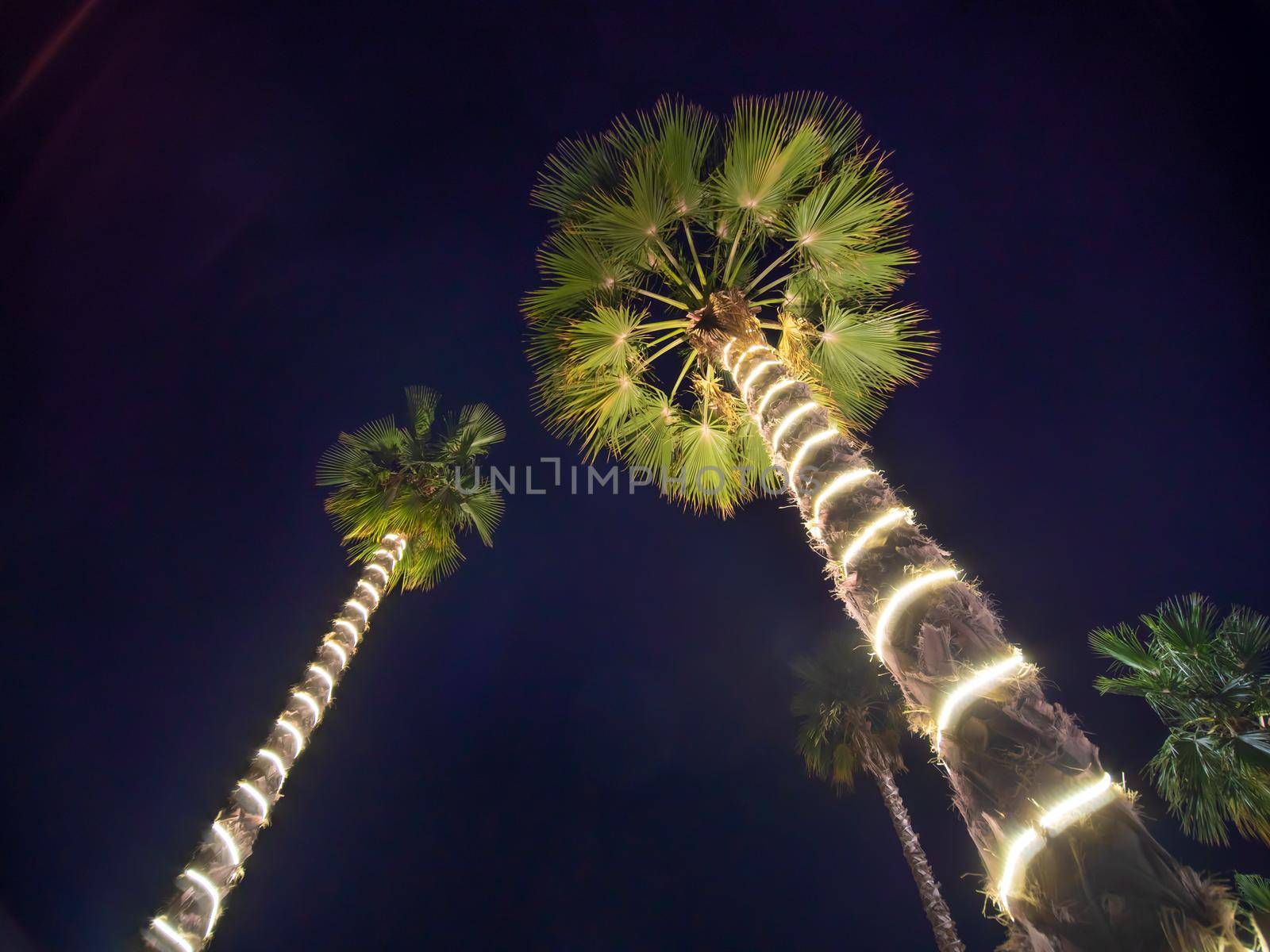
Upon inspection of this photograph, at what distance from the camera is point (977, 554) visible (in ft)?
Answer: 42.2

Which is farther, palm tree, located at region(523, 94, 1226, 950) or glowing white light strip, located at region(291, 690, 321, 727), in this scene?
glowing white light strip, located at region(291, 690, 321, 727)

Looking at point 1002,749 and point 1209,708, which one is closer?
point 1002,749

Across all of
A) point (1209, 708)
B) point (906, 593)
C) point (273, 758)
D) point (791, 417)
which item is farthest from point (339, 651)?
point (1209, 708)

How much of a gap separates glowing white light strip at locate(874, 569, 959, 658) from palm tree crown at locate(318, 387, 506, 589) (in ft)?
26.4

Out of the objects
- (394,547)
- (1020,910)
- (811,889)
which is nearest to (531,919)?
(811,889)

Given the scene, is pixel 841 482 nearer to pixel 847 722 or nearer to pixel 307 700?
pixel 307 700

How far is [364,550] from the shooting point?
8820 mm

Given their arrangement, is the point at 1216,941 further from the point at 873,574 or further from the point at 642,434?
the point at 642,434

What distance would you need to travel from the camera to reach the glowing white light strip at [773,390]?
3650 millimetres

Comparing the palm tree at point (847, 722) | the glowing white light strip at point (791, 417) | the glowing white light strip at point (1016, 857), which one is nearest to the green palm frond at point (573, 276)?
the glowing white light strip at point (791, 417)

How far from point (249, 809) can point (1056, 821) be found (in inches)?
260

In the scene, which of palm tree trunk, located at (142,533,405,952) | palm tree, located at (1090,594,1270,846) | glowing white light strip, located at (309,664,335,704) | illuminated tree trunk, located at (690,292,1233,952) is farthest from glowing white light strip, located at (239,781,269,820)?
palm tree, located at (1090,594,1270,846)

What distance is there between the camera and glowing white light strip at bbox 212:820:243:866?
458 centimetres

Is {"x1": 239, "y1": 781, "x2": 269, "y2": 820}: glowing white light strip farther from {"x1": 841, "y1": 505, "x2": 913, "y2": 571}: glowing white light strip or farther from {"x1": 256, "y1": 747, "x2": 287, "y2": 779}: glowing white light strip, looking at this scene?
{"x1": 841, "y1": 505, "x2": 913, "y2": 571}: glowing white light strip
